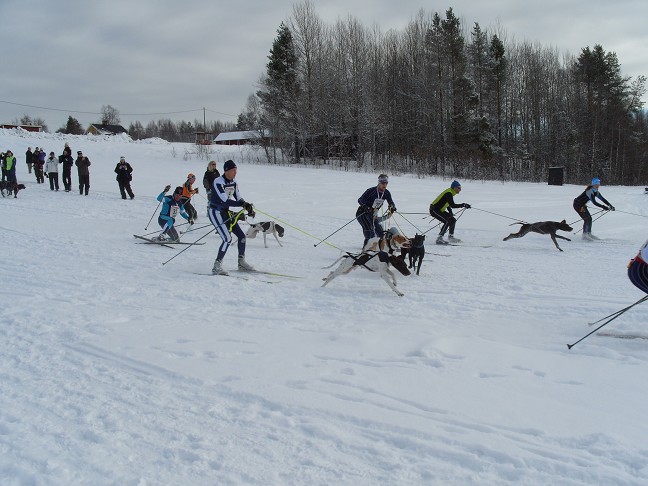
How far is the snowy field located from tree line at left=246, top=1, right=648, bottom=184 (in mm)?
24130

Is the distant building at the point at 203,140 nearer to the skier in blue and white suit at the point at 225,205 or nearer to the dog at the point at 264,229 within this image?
the dog at the point at 264,229

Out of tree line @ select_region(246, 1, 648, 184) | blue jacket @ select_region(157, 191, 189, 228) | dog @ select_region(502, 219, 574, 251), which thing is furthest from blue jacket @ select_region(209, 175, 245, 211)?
tree line @ select_region(246, 1, 648, 184)

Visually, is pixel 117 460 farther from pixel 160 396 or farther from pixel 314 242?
pixel 314 242

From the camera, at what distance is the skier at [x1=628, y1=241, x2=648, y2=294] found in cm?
423

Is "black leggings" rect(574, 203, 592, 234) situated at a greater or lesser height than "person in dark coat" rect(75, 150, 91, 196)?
lesser

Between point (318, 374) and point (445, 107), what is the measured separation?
34.1m

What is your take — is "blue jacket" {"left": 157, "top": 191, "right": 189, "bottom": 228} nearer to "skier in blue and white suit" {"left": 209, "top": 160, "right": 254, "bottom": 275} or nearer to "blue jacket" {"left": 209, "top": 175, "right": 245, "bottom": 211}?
"skier in blue and white suit" {"left": 209, "top": 160, "right": 254, "bottom": 275}

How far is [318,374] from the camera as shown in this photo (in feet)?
12.9

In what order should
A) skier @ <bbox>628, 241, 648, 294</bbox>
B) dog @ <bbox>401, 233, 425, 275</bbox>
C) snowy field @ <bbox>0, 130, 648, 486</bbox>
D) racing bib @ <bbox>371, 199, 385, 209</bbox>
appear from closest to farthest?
snowy field @ <bbox>0, 130, 648, 486</bbox>, skier @ <bbox>628, 241, 648, 294</bbox>, dog @ <bbox>401, 233, 425, 275</bbox>, racing bib @ <bbox>371, 199, 385, 209</bbox>

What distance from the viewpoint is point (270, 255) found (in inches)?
367

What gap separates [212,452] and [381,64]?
40.4 m

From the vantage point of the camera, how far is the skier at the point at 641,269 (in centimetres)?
423

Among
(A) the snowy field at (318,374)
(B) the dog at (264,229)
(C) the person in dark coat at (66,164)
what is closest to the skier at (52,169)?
(C) the person in dark coat at (66,164)

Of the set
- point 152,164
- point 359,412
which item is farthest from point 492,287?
point 152,164
